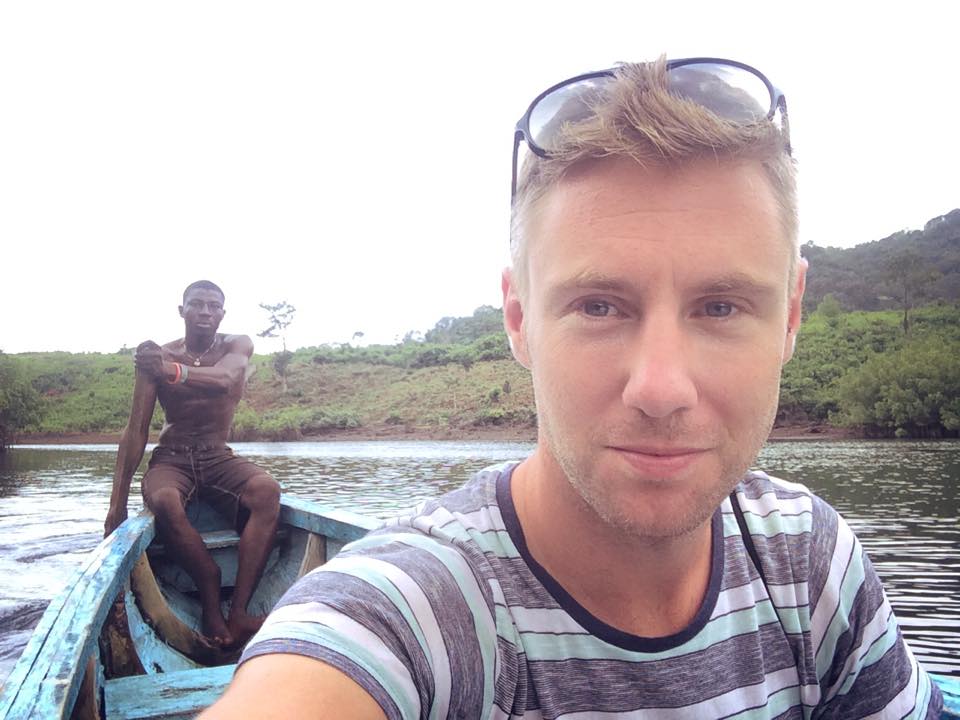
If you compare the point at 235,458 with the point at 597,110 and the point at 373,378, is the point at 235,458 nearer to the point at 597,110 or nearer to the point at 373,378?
the point at 597,110

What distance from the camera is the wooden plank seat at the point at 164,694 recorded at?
2.44 meters

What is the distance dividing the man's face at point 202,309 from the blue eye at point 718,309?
15.2 feet

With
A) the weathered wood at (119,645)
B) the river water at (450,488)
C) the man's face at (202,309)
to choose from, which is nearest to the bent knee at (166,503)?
the weathered wood at (119,645)

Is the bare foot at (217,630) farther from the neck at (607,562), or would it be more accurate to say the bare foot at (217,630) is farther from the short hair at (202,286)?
the neck at (607,562)

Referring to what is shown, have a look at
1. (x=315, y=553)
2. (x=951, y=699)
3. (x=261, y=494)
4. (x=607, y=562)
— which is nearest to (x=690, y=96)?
(x=607, y=562)

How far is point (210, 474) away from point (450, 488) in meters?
14.2

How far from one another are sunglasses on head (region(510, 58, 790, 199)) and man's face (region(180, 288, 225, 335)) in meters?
4.37

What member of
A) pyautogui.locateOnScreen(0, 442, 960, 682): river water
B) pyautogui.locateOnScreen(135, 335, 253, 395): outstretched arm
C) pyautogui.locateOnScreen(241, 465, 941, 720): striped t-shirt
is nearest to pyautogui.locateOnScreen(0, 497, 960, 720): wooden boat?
pyautogui.locateOnScreen(241, 465, 941, 720): striped t-shirt

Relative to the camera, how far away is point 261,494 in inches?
180

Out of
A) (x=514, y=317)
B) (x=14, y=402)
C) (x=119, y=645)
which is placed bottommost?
(x=119, y=645)

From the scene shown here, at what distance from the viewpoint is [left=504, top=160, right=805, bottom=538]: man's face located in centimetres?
100

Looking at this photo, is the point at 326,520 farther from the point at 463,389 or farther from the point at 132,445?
the point at 463,389

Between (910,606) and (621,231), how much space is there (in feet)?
27.4

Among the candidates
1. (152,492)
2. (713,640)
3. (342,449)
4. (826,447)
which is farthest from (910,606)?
(342,449)
